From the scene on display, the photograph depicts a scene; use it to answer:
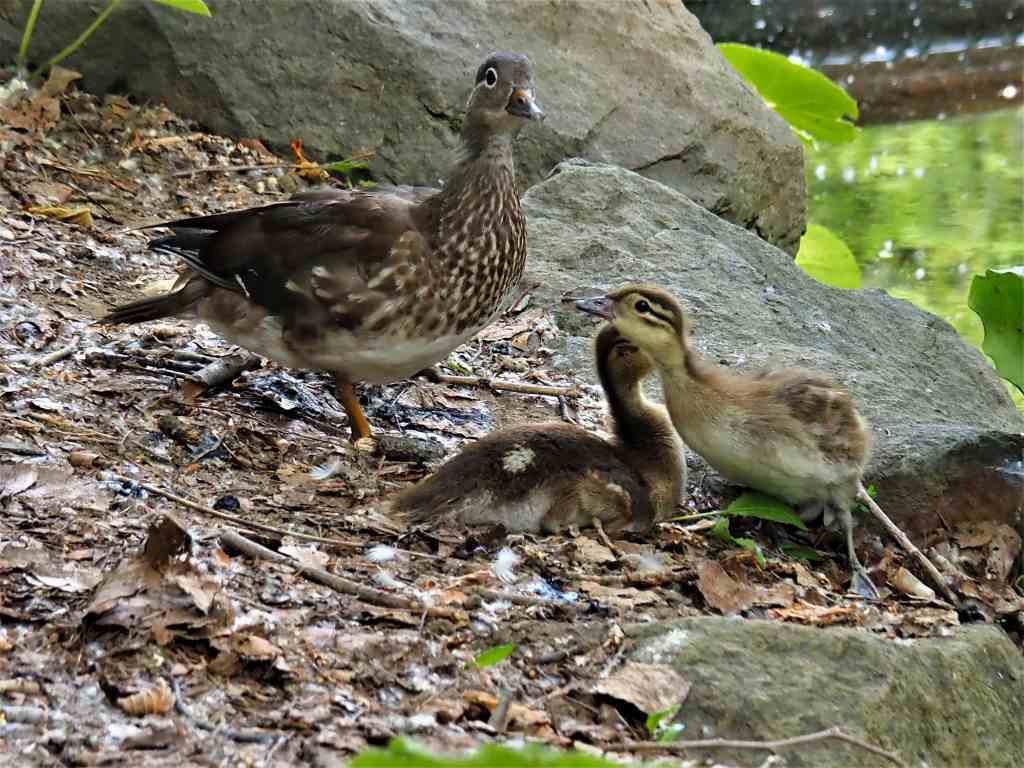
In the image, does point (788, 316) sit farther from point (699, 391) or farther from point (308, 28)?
point (308, 28)

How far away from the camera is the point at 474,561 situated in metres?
4.00

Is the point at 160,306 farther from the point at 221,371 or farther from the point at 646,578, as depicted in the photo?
the point at 646,578

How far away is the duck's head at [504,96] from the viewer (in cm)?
491

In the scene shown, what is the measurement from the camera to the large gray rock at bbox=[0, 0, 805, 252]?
23.6 ft

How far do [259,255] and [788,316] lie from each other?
7.58ft

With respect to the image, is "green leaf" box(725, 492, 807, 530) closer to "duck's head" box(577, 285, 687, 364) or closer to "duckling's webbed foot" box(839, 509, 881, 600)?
"duckling's webbed foot" box(839, 509, 881, 600)

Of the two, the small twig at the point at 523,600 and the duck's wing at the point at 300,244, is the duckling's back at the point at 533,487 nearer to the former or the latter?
the small twig at the point at 523,600

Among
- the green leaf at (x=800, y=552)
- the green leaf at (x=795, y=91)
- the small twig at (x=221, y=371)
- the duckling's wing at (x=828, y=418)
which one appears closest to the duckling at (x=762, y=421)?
the duckling's wing at (x=828, y=418)

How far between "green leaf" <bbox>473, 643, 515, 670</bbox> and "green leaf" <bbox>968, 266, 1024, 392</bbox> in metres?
2.77

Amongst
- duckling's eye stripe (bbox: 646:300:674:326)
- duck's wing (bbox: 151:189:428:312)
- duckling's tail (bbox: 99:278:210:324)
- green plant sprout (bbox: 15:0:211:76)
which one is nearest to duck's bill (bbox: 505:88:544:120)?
duck's wing (bbox: 151:189:428:312)

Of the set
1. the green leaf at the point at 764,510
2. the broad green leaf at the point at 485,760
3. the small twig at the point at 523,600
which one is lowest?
the small twig at the point at 523,600

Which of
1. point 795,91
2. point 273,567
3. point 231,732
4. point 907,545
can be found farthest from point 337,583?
point 795,91

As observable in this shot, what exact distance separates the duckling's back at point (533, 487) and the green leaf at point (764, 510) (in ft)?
0.97

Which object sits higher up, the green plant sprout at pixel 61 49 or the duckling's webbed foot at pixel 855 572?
the duckling's webbed foot at pixel 855 572
